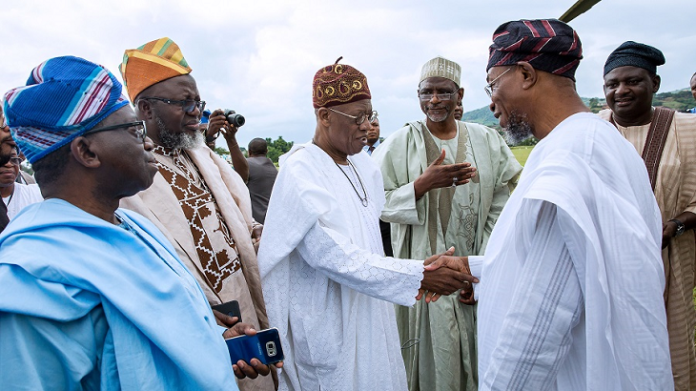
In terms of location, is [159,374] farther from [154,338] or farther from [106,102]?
[106,102]

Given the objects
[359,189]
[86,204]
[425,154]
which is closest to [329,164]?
[359,189]

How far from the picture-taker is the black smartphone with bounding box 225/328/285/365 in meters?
1.98

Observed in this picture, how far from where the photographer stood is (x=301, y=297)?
2.81 metres

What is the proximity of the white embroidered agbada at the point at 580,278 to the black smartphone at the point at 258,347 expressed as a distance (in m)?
0.79

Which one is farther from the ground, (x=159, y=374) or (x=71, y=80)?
(x=71, y=80)

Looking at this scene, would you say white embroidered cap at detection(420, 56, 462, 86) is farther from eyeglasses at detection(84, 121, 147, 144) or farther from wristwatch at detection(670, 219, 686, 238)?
eyeglasses at detection(84, 121, 147, 144)

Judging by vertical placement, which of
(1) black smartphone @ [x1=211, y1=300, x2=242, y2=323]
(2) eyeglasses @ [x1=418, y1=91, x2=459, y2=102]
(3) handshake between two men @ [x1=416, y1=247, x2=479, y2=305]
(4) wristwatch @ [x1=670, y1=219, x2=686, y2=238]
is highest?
(2) eyeglasses @ [x1=418, y1=91, x2=459, y2=102]

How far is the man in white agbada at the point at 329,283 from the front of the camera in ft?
8.79

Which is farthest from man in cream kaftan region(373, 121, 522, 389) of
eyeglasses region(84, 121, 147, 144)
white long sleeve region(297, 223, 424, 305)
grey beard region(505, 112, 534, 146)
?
eyeglasses region(84, 121, 147, 144)

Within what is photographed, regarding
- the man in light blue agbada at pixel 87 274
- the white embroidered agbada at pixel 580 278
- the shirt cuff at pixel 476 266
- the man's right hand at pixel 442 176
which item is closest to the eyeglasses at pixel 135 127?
the man in light blue agbada at pixel 87 274

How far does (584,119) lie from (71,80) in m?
1.74

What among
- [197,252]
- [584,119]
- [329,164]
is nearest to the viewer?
[584,119]

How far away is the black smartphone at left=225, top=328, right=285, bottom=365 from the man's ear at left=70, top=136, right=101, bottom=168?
0.85 metres

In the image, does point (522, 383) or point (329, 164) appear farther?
point (329, 164)
